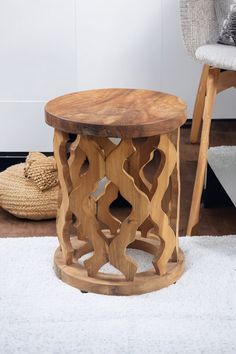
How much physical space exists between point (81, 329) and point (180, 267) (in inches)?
13.2

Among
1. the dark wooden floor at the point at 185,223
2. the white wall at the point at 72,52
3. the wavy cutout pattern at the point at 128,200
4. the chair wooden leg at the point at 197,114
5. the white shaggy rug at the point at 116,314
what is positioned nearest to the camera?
the white shaggy rug at the point at 116,314

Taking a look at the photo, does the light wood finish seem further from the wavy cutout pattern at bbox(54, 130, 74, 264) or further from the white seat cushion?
the white seat cushion

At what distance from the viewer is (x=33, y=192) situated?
2053 mm

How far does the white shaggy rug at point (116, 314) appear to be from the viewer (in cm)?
144

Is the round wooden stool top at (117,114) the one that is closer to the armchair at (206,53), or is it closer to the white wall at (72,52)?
the armchair at (206,53)

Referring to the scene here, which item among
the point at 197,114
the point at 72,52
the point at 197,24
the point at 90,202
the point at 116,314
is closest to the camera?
the point at 116,314

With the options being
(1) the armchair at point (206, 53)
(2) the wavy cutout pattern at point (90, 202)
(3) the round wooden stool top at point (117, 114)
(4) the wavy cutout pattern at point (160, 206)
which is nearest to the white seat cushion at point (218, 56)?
(1) the armchair at point (206, 53)

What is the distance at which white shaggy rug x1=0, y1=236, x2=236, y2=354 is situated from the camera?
4.72 feet

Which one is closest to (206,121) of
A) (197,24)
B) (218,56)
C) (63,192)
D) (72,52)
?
(218,56)

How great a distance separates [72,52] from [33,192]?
26.2 inches

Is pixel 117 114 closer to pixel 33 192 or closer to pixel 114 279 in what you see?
pixel 114 279

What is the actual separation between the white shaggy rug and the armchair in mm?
224

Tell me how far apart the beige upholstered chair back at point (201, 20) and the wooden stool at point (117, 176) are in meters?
0.31

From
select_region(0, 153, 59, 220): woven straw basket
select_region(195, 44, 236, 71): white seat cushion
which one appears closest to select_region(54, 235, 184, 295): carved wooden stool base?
select_region(0, 153, 59, 220): woven straw basket
